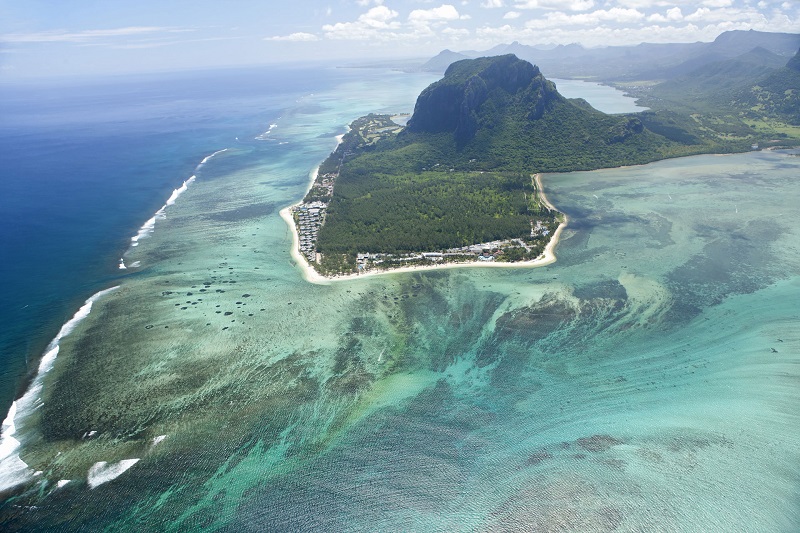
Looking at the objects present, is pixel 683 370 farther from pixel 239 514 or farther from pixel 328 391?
pixel 239 514

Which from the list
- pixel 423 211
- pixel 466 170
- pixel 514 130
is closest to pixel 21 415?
pixel 423 211

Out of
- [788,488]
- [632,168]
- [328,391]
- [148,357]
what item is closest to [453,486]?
[328,391]

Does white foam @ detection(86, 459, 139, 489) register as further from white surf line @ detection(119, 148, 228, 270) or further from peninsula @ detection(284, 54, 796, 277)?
white surf line @ detection(119, 148, 228, 270)

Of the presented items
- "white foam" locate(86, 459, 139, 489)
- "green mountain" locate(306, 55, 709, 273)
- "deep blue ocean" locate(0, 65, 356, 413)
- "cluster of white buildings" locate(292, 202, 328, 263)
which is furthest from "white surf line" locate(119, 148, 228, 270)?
"white foam" locate(86, 459, 139, 489)

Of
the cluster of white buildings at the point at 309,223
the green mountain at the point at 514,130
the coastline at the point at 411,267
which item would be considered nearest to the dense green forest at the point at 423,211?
the cluster of white buildings at the point at 309,223

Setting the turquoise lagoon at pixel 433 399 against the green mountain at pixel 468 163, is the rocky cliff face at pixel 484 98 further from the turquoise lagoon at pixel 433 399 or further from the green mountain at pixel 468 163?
the turquoise lagoon at pixel 433 399
